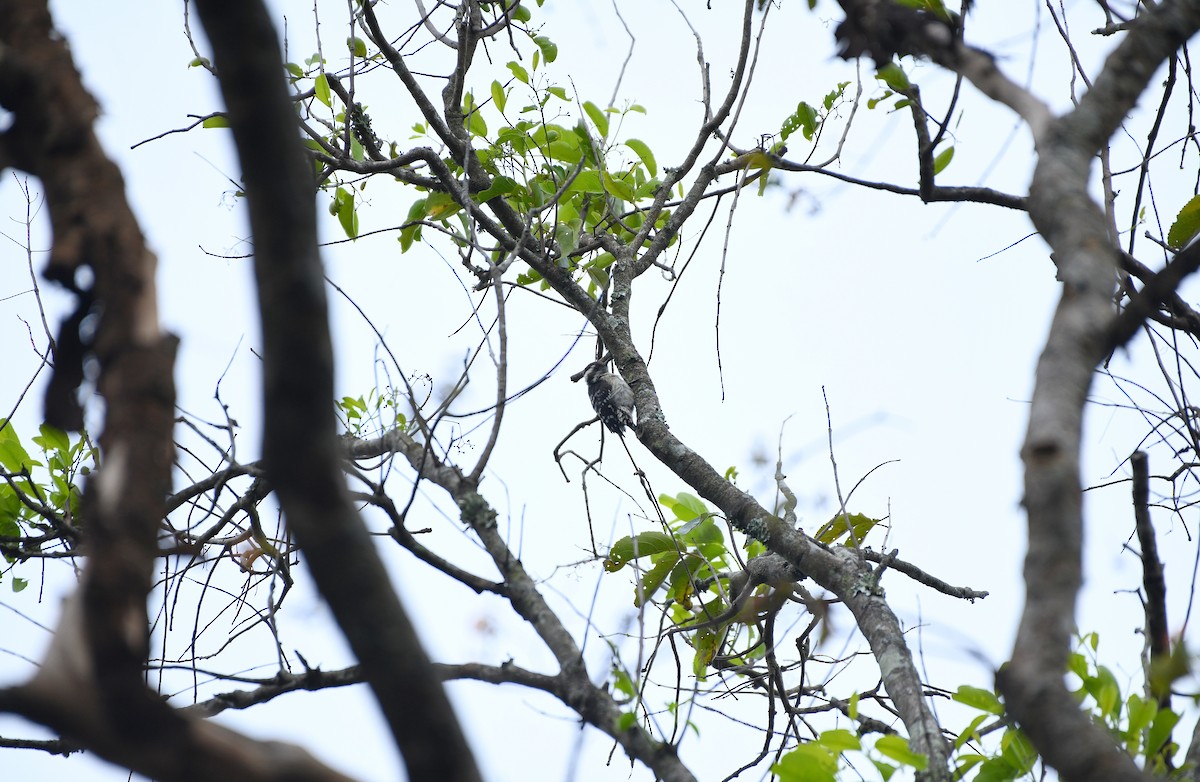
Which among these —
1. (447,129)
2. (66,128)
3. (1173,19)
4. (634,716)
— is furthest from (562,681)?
(447,129)

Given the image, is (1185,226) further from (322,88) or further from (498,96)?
(322,88)

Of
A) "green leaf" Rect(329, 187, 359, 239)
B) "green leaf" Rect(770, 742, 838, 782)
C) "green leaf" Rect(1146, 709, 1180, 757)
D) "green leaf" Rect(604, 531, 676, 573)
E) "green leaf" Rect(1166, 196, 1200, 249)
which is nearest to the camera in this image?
"green leaf" Rect(1146, 709, 1180, 757)

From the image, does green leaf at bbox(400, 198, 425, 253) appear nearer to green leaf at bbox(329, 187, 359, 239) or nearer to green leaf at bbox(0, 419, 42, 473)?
green leaf at bbox(329, 187, 359, 239)

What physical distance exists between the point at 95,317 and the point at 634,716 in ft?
3.11

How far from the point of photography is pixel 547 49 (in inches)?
114

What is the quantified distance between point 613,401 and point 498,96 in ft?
3.68

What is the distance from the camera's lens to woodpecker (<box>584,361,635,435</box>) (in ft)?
9.32

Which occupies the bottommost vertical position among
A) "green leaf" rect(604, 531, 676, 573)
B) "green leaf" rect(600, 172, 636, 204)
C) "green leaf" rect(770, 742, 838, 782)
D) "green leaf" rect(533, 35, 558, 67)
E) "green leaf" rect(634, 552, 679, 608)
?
"green leaf" rect(770, 742, 838, 782)

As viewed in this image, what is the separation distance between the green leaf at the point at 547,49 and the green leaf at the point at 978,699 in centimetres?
237

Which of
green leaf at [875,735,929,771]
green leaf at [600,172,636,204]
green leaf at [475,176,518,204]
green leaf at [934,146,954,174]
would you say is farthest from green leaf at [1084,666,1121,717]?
green leaf at [475,176,518,204]

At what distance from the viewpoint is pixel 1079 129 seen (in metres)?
1.16

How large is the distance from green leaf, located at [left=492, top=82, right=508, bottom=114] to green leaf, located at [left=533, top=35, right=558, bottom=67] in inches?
7.3

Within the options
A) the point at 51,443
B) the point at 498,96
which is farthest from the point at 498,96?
the point at 51,443

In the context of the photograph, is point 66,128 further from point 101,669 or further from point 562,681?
point 562,681
